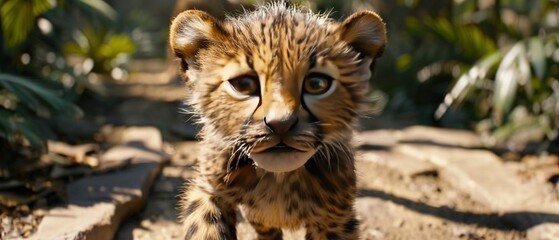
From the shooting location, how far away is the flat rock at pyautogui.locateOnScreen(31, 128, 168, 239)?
4082 mm

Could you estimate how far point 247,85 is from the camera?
9.40 ft

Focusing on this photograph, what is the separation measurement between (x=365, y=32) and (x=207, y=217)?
97cm

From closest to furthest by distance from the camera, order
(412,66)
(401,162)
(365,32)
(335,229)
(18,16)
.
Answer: (365,32)
(335,229)
(18,16)
(401,162)
(412,66)

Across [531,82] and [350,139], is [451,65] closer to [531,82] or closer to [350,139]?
[531,82]

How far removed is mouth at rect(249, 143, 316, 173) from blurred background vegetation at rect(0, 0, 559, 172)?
282 cm

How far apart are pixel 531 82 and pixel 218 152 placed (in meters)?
4.42

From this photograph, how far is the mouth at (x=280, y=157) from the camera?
2772 mm

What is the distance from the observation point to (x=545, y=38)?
723 cm

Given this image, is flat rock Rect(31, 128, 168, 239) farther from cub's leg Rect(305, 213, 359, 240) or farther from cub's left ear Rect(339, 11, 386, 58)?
cub's left ear Rect(339, 11, 386, 58)

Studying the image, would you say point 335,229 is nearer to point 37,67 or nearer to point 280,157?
point 280,157

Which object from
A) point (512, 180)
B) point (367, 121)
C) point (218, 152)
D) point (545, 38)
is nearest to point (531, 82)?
point (545, 38)

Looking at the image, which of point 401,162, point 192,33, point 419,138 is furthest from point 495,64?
point 192,33

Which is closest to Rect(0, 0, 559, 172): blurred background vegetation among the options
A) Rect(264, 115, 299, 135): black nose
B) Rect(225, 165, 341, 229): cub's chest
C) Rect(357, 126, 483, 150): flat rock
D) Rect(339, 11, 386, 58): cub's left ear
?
Rect(357, 126, 483, 150): flat rock

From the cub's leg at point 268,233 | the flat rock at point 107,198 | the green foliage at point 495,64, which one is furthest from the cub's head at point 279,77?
the green foliage at point 495,64
